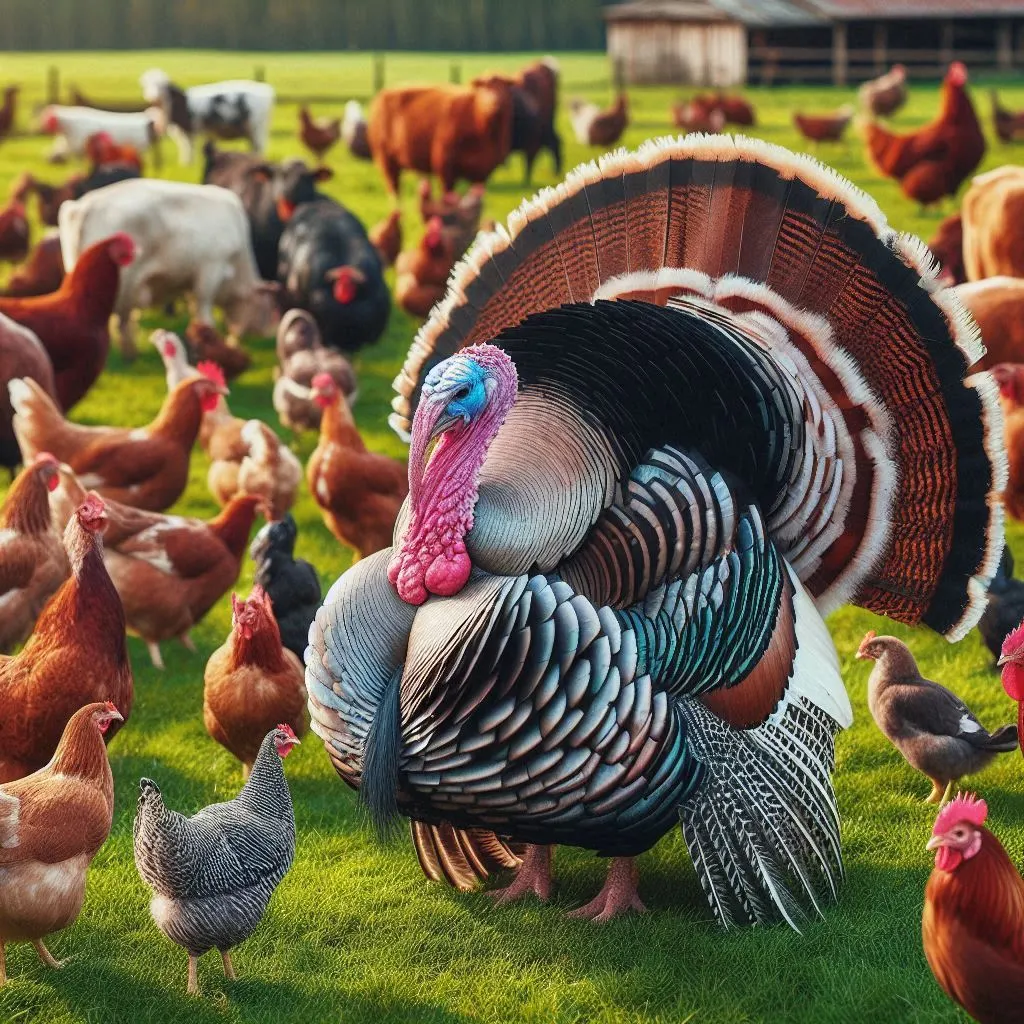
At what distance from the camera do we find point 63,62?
39.8 m

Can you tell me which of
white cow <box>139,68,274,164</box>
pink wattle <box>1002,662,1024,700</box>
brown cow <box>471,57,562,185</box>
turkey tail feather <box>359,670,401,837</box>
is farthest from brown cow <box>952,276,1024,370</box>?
white cow <box>139,68,274,164</box>

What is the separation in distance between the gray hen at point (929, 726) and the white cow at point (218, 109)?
67.0 feet

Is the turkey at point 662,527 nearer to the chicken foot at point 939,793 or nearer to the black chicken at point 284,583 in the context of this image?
the chicken foot at point 939,793

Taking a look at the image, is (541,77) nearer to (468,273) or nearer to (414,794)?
(468,273)

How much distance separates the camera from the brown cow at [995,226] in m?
11.7

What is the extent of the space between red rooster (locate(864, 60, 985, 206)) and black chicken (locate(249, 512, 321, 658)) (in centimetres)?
1385

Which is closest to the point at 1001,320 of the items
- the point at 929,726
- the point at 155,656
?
the point at 929,726

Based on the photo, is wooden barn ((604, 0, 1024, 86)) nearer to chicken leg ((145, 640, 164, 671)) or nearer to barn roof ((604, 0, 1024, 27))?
barn roof ((604, 0, 1024, 27))

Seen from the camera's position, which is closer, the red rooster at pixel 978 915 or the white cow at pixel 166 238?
the red rooster at pixel 978 915

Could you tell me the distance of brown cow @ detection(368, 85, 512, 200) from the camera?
1994 centimetres

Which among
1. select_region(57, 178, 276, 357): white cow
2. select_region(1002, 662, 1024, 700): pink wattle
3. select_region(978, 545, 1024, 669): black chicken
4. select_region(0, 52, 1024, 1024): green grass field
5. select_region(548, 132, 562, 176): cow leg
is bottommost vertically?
select_region(0, 52, 1024, 1024): green grass field

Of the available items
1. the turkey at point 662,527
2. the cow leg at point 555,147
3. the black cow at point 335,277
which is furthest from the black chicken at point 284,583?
the cow leg at point 555,147

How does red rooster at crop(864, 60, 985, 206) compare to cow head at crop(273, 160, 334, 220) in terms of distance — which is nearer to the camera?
cow head at crop(273, 160, 334, 220)

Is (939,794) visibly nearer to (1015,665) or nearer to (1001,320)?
(1015,665)
